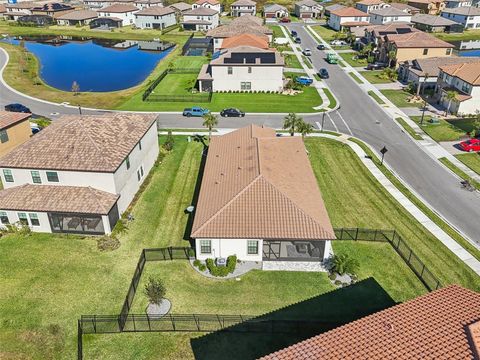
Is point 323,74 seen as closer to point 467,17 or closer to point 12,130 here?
point 12,130

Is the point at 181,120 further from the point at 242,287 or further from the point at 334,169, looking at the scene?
the point at 242,287

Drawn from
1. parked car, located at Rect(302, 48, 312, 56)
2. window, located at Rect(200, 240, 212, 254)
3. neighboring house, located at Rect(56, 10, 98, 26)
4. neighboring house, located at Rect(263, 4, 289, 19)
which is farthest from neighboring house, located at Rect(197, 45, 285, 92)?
neighboring house, located at Rect(56, 10, 98, 26)

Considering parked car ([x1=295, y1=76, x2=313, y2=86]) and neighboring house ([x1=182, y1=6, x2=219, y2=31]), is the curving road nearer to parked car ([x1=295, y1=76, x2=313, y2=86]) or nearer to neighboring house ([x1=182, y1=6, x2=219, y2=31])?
parked car ([x1=295, y1=76, x2=313, y2=86])

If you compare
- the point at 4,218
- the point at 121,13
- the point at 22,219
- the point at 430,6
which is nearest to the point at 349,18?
the point at 430,6

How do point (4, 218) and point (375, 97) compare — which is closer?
point (4, 218)

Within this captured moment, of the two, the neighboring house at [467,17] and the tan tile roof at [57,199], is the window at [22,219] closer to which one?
the tan tile roof at [57,199]

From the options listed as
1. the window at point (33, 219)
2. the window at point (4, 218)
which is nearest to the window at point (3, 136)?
the window at point (4, 218)
